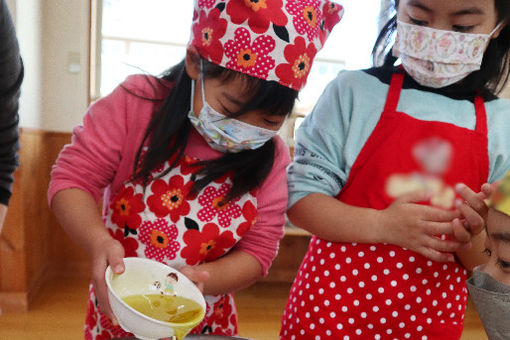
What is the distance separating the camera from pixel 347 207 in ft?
2.49

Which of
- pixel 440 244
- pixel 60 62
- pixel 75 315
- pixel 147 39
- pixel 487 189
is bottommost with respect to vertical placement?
pixel 75 315

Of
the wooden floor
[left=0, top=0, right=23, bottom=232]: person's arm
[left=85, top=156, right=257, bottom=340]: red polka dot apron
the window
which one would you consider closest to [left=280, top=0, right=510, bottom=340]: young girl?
[left=85, top=156, right=257, bottom=340]: red polka dot apron

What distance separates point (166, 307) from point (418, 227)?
37 cm

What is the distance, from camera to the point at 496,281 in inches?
23.0

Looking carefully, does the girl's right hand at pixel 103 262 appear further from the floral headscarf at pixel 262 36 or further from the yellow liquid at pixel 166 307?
the floral headscarf at pixel 262 36

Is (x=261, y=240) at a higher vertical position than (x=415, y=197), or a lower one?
lower

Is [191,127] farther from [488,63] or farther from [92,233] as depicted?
[488,63]

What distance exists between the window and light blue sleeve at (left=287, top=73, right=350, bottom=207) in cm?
193

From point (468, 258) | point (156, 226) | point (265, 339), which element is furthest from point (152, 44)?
point (468, 258)

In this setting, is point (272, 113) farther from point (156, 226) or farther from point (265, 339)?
point (265, 339)

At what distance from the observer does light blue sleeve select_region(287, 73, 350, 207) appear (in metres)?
0.77

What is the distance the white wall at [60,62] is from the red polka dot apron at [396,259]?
2.00 m

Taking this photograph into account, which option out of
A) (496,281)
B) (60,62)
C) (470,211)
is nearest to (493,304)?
(496,281)

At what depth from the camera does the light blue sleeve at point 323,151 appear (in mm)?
773
